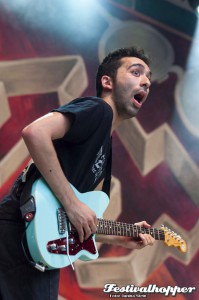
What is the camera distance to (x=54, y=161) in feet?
4.21

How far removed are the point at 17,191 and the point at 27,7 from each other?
8.88 ft

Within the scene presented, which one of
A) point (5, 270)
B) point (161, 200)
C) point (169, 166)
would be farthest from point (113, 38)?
point (5, 270)

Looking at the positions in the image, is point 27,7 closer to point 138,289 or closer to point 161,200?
point 161,200

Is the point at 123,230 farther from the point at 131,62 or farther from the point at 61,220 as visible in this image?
the point at 131,62

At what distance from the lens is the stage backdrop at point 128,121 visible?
3.34m

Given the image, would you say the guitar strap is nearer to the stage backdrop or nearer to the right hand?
the right hand

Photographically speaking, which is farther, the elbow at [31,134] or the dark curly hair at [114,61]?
the dark curly hair at [114,61]

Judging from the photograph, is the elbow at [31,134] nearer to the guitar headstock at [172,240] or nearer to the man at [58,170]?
the man at [58,170]

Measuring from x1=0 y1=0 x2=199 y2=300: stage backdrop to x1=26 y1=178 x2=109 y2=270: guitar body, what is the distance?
1.92 metres

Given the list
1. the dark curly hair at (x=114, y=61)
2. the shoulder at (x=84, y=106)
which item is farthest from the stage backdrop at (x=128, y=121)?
the shoulder at (x=84, y=106)

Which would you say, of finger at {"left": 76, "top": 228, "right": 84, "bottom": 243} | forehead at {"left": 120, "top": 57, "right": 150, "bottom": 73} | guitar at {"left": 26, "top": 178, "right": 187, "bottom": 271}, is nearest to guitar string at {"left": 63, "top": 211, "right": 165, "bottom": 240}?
guitar at {"left": 26, "top": 178, "right": 187, "bottom": 271}

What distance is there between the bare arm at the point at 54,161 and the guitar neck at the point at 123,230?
29 centimetres

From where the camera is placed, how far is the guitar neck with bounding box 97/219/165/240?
1.66m

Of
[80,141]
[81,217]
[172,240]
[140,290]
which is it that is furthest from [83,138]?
[140,290]
